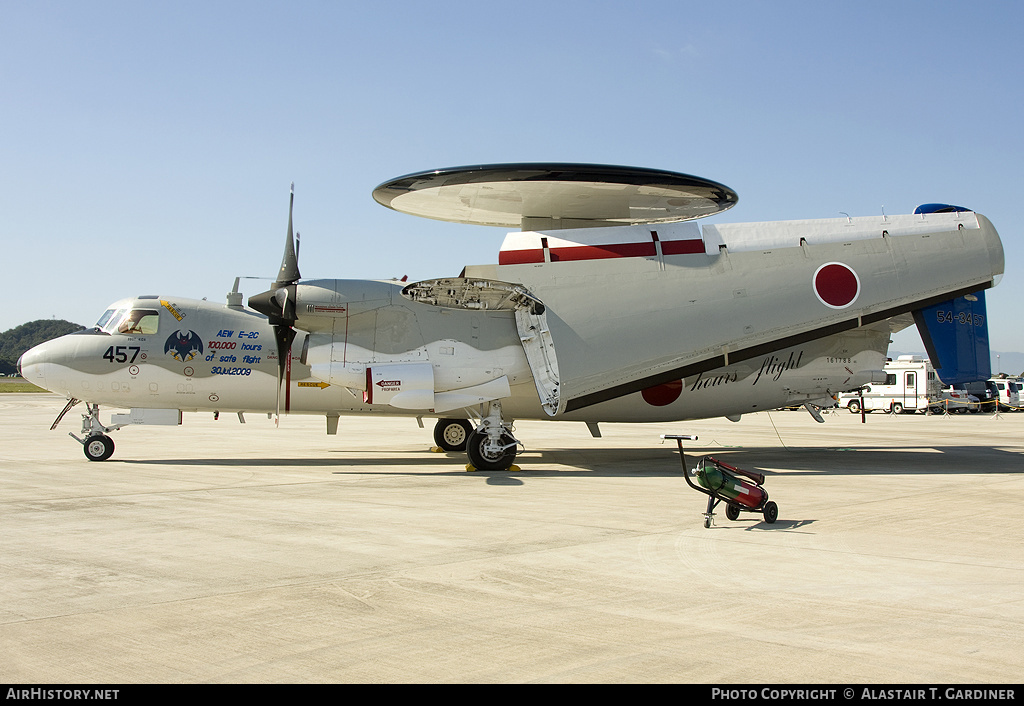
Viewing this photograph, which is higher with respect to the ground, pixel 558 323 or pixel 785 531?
pixel 558 323

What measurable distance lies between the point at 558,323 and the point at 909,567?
10.6 meters

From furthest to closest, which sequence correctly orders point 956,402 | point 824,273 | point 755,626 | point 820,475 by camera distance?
point 956,402 → point 824,273 → point 820,475 → point 755,626

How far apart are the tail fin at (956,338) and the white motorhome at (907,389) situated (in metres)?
35.2

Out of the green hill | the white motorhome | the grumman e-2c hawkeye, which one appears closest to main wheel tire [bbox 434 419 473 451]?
the grumman e-2c hawkeye

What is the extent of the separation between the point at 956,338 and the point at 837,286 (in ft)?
10.9

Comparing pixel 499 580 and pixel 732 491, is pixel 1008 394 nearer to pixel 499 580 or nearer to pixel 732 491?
pixel 732 491

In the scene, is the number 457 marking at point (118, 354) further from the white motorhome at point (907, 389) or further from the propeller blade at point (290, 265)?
the white motorhome at point (907, 389)

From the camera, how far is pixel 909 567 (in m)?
7.96

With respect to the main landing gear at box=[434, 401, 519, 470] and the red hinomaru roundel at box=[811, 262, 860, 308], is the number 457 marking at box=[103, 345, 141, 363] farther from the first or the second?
the red hinomaru roundel at box=[811, 262, 860, 308]

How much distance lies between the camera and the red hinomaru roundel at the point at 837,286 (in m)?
18.3

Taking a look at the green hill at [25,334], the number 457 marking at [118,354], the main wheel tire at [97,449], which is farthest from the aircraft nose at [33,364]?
the green hill at [25,334]

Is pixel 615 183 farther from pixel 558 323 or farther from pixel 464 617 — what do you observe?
pixel 464 617

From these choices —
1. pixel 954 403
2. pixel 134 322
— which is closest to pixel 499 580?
pixel 134 322
